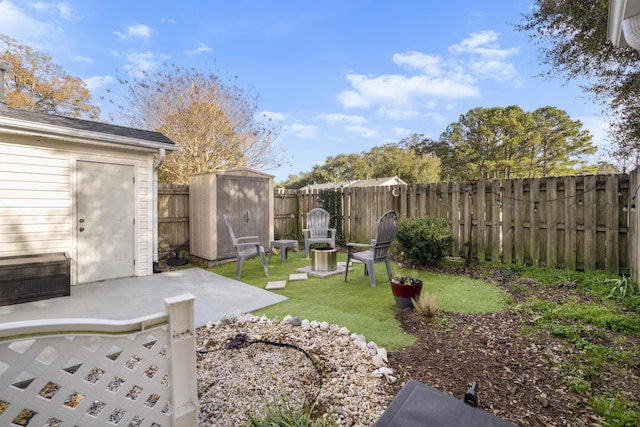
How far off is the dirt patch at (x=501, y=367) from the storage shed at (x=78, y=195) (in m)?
4.51

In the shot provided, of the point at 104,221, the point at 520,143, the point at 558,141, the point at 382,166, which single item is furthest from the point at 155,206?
the point at 382,166

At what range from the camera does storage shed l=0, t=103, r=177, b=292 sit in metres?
4.04

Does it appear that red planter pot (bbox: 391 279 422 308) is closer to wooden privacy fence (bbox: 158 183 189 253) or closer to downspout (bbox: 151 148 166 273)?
downspout (bbox: 151 148 166 273)

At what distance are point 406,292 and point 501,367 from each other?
1216mm

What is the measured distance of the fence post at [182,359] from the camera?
1314mm

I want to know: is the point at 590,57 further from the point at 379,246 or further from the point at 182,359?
the point at 182,359

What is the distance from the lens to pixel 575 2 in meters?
4.33

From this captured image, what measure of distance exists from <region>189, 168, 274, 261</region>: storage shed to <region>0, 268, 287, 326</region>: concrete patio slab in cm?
125

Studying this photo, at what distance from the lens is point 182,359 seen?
1.34 metres

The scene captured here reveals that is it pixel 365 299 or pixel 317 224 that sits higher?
pixel 317 224

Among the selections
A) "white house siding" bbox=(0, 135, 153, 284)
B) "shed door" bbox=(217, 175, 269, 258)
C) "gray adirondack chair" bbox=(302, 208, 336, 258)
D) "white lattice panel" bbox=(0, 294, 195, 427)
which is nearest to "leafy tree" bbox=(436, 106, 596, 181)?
"gray adirondack chair" bbox=(302, 208, 336, 258)

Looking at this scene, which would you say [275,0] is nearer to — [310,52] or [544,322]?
[310,52]

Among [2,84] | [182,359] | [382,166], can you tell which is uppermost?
[382,166]

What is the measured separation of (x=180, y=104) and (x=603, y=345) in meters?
13.2
